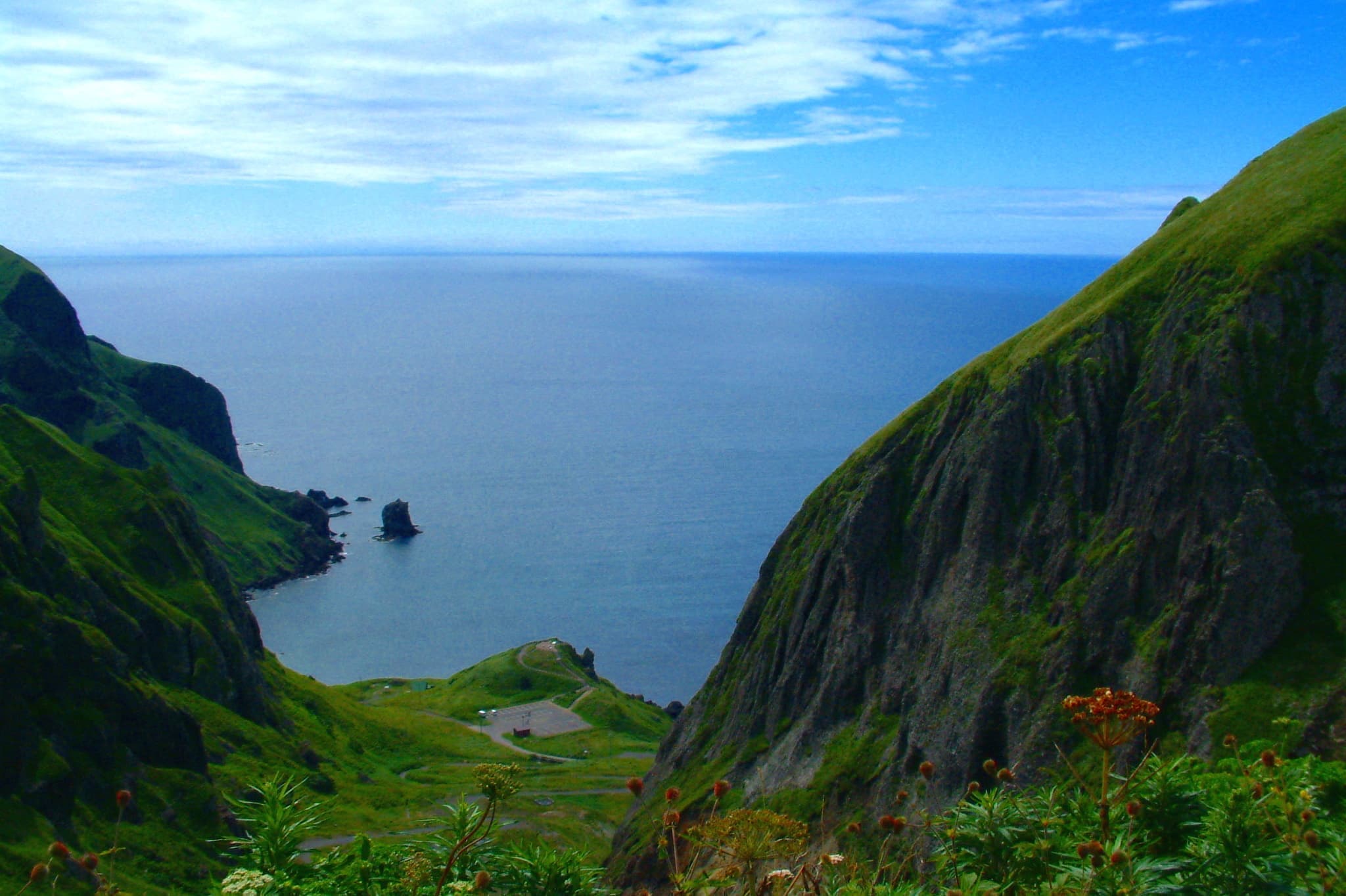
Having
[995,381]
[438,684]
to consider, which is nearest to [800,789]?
[995,381]

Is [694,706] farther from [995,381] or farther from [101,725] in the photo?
[101,725]

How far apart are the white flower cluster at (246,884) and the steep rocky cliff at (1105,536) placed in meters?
48.3

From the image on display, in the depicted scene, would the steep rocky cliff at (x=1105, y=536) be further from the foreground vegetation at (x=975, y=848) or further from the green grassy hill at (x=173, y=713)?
the foreground vegetation at (x=975, y=848)

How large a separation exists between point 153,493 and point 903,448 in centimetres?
9288

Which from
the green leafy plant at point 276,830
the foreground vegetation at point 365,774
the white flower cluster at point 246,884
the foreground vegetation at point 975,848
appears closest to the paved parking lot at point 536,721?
the foreground vegetation at point 365,774

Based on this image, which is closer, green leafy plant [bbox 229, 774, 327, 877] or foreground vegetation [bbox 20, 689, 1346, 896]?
foreground vegetation [bbox 20, 689, 1346, 896]

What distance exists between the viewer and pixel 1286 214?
64500mm

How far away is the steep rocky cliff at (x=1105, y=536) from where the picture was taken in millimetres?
53906

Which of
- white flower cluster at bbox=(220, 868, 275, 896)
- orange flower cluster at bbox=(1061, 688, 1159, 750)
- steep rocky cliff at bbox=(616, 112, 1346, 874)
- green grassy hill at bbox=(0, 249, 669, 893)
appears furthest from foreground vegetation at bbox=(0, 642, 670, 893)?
orange flower cluster at bbox=(1061, 688, 1159, 750)

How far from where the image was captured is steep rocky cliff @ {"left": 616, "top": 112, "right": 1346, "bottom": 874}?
2122 inches

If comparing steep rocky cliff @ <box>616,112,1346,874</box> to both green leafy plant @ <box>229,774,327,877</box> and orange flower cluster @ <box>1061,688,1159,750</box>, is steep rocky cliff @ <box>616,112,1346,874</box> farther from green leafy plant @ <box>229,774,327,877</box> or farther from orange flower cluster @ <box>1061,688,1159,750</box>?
green leafy plant @ <box>229,774,327,877</box>

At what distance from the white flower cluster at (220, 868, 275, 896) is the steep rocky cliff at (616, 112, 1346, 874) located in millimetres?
A: 48267

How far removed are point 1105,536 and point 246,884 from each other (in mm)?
58289

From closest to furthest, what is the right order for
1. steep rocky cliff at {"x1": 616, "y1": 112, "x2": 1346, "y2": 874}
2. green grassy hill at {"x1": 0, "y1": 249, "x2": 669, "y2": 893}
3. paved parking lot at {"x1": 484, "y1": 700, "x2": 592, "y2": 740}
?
1. steep rocky cliff at {"x1": 616, "y1": 112, "x2": 1346, "y2": 874}
2. green grassy hill at {"x1": 0, "y1": 249, "x2": 669, "y2": 893}
3. paved parking lot at {"x1": 484, "y1": 700, "x2": 592, "y2": 740}
